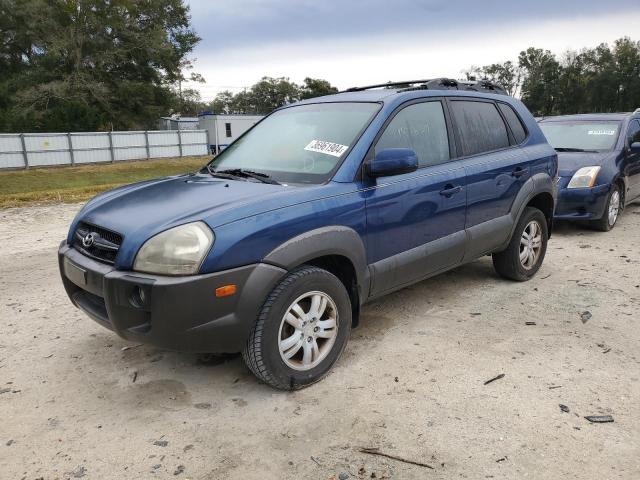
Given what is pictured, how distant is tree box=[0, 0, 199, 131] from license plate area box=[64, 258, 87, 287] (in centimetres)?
3442

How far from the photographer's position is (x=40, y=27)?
114 ft

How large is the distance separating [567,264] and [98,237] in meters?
4.89

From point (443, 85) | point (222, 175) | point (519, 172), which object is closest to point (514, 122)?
point (519, 172)

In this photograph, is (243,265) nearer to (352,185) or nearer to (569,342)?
(352,185)

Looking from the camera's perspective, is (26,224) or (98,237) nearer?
(98,237)

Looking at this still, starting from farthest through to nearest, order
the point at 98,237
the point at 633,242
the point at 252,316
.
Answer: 1. the point at 633,242
2. the point at 98,237
3. the point at 252,316

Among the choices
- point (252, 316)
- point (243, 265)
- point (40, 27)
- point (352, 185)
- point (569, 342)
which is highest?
point (40, 27)

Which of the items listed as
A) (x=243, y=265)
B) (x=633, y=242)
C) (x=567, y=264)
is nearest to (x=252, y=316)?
(x=243, y=265)

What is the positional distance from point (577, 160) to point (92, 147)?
24520mm

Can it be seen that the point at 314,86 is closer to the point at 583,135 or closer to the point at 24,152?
the point at 24,152

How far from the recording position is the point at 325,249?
3084 mm

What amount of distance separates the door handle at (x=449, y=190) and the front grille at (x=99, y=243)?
230 centimetres

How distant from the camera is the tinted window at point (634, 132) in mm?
8024

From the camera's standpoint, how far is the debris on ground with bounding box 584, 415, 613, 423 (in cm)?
277
